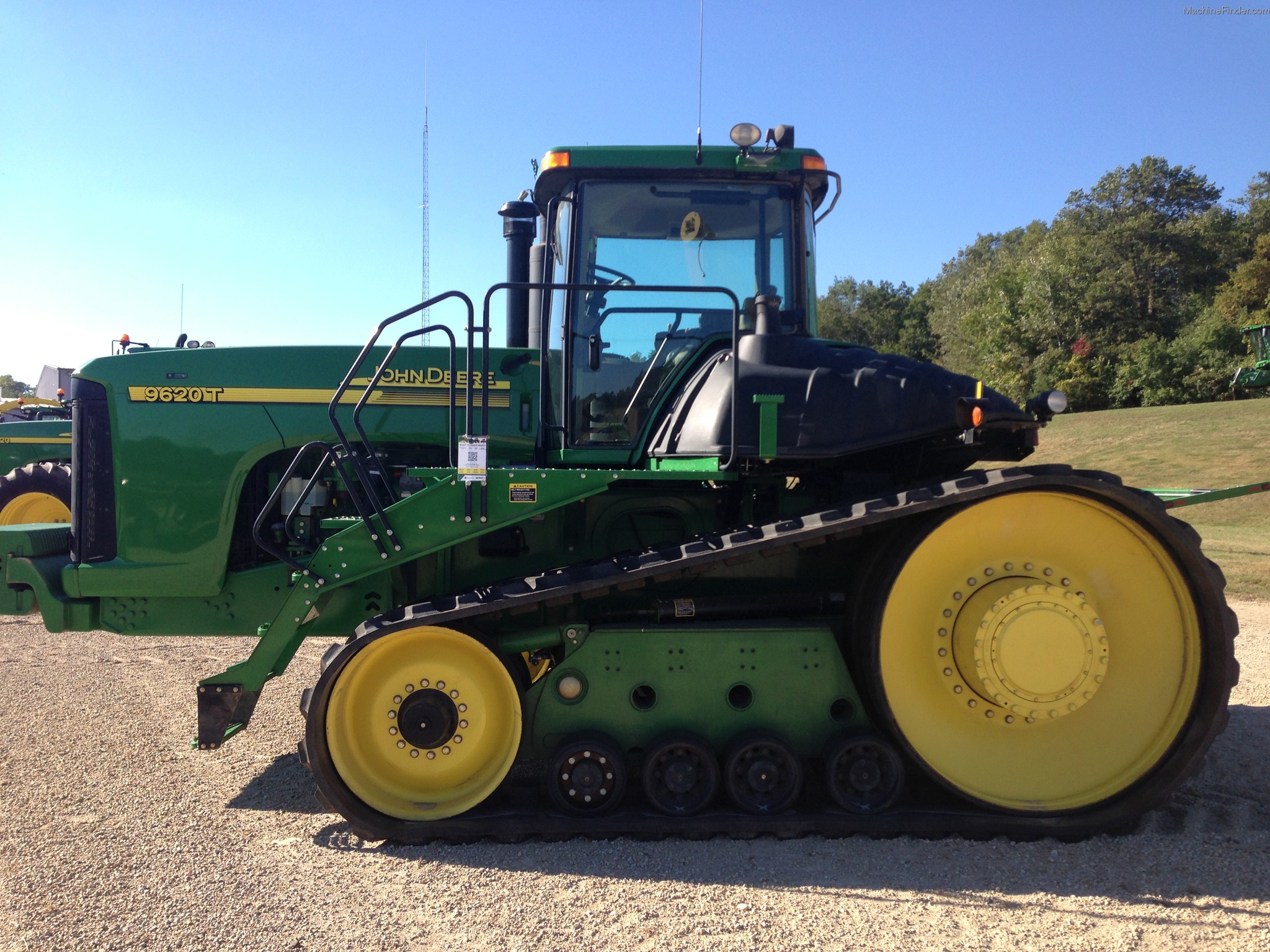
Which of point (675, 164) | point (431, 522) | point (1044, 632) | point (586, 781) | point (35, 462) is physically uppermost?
point (675, 164)

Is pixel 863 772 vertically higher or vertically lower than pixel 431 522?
lower

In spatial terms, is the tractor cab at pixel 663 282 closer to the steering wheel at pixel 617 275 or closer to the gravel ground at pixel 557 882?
the steering wheel at pixel 617 275

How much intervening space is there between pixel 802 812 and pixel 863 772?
0.32 metres

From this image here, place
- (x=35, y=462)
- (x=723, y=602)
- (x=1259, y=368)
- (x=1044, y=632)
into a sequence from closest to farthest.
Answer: (x=1044, y=632)
(x=723, y=602)
(x=35, y=462)
(x=1259, y=368)

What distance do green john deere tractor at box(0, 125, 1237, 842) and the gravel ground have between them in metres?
0.20

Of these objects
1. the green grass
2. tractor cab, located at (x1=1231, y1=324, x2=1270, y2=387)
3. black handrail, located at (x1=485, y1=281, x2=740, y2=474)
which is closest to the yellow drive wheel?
black handrail, located at (x1=485, y1=281, x2=740, y2=474)

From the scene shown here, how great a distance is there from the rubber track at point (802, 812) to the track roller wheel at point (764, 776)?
2.5 inches

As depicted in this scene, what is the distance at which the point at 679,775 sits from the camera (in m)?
3.65

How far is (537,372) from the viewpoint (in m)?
4.66

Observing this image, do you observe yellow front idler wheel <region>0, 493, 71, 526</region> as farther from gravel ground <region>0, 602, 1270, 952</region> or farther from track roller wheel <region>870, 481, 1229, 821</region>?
track roller wheel <region>870, 481, 1229, 821</region>

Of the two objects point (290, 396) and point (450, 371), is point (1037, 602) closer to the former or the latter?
point (450, 371)

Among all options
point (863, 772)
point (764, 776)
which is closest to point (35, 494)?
point (764, 776)

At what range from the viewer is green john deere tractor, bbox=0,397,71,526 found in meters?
9.46

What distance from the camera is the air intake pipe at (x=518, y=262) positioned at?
523 cm
